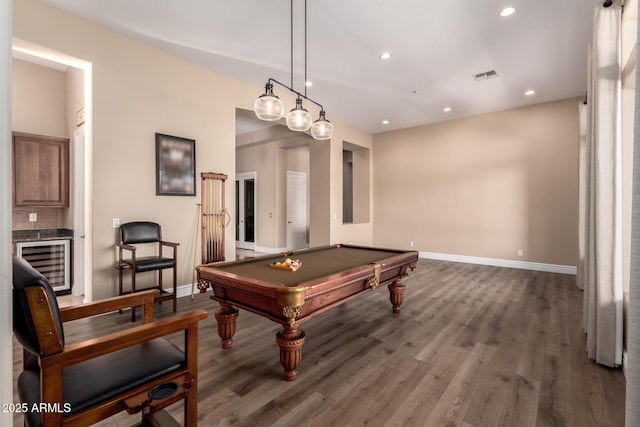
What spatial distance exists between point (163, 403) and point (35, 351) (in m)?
0.53

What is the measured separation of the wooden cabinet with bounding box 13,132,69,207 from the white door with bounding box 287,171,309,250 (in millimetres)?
4656

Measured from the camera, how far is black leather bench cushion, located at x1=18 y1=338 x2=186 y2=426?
1154 mm

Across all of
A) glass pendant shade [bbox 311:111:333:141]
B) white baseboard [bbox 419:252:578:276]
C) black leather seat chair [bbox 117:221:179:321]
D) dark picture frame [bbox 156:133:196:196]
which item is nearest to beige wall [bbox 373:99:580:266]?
white baseboard [bbox 419:252:578:276]

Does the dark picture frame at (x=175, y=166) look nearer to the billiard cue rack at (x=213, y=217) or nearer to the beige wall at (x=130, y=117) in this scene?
the beige wall at (x=130, y=117)

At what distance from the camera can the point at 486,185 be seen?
619 cm

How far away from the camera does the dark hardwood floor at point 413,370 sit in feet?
5.73

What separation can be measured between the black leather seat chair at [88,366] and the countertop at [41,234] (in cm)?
364

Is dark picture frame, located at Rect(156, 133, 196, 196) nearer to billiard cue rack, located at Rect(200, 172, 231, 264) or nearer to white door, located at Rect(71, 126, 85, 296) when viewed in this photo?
billiard cue rack, located at Rect(200, 172, 231, 264)

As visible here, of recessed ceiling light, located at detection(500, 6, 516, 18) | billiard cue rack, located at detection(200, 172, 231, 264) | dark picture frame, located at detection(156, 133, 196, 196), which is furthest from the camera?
billiard cue rack, located at detection(200, 172, 231, 264)

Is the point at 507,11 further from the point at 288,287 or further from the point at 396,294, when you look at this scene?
the point at 288,287

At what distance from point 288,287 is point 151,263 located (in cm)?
223

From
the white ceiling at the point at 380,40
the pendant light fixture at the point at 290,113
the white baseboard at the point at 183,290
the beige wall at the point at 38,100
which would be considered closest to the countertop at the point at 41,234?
the beige wall at the point at 38,100

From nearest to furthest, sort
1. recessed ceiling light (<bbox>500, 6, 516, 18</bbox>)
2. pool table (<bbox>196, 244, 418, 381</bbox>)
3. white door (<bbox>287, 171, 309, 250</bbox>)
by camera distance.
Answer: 1. pool table (<bbox>196, 244, 418, 381</bbox>)
2. recessed ceiling light (<bbox>500, 6, 516, 18</bbox>)
3. white door (<bbox>287, 171, 309, 250</bbox>)

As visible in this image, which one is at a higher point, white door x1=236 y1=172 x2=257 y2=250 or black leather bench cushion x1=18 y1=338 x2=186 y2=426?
white door x1=236 y1=172 x2=257 y2=250
